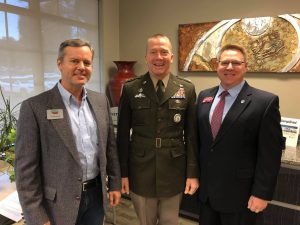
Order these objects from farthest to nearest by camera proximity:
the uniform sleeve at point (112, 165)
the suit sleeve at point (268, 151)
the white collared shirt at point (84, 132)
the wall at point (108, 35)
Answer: the wall at point (108, 35), the uniform sleeve at point (112, 165), the suit sleeve at point (268, 151), the white collared shirt at point (84, 132)

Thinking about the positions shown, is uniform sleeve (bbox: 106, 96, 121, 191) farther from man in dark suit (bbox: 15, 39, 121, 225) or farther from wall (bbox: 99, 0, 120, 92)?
wall (bbox: 99, 0, 120, 92)

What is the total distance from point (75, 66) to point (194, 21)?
2375 mm

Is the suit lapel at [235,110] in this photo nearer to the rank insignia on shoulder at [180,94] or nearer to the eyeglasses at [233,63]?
the eyeglasses at [233,63]

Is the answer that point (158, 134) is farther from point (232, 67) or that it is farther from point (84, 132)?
point (232, 67)

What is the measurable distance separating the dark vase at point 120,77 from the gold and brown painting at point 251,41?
0.69m

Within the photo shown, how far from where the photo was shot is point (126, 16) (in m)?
3.82

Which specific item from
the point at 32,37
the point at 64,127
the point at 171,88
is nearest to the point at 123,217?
the point at 171,88

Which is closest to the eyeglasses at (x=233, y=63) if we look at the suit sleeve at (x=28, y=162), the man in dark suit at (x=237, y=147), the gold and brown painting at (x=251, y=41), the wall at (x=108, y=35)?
the man in dark suit at (x=237, y=147)

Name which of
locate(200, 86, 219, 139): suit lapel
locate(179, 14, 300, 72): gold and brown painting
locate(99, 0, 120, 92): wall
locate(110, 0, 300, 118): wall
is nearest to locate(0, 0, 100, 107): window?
locate(99, 0, 120, 92): wall

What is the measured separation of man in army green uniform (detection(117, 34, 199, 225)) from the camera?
161 centimetres

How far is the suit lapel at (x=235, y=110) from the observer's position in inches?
58.4

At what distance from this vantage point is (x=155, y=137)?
1.62 metres

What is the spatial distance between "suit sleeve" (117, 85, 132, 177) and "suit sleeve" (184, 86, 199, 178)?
366 millimetres

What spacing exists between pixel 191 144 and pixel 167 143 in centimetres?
15
